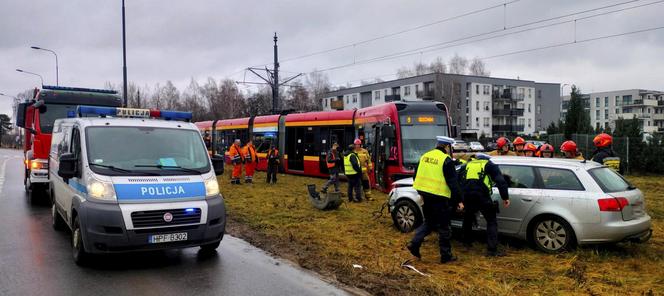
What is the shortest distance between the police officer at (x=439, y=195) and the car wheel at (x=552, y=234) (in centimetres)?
136

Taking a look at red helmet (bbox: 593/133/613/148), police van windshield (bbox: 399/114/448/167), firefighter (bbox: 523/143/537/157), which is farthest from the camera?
police van windshield (bbox: 399/114/448/167)

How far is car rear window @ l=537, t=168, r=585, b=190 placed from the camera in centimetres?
721

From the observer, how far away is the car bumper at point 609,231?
6832 millimetres

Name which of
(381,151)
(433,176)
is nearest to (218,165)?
(433,176)

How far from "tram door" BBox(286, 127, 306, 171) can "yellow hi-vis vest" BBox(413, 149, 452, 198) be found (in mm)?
13715

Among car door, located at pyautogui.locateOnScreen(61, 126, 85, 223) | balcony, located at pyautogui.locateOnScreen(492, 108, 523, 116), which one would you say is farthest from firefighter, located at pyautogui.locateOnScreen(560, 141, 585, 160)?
balcony, located at pyautogui.locateOnScreen(492, 108, 523, 116)

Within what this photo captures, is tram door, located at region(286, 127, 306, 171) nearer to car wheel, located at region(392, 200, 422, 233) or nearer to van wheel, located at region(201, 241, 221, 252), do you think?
car wheel, located at region(392, 200, 422, 233)

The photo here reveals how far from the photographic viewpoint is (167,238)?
635 cm

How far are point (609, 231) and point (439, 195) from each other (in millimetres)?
2346

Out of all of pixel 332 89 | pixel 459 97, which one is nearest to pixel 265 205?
pixel 459 97

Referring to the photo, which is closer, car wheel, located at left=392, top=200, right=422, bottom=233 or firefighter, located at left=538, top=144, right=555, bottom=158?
car wheel, located at left=392, top=200, right=422, bottom=233

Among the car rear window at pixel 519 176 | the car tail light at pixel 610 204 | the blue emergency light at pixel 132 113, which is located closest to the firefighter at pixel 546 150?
the car rear window at pixel 519 176

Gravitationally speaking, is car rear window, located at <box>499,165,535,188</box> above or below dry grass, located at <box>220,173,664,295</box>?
above

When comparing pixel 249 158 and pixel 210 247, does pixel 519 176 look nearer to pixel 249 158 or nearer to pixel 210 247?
pixel 210 247
